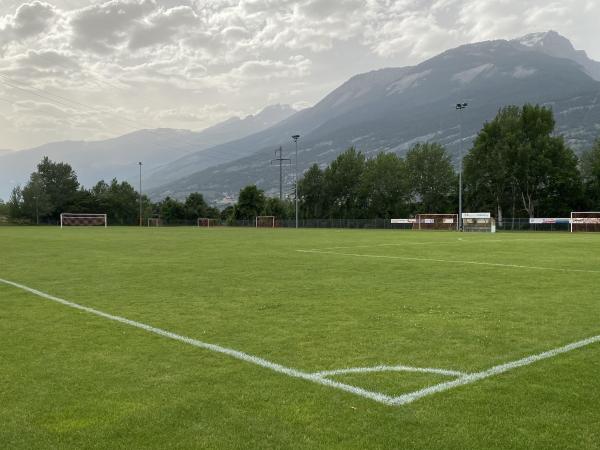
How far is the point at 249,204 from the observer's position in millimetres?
108000

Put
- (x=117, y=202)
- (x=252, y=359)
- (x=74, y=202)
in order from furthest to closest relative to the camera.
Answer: (x=117, y=202), (x=74, y=202), (x=252, y=359)

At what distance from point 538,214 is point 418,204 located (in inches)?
801

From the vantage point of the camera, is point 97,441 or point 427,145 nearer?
point 97,441

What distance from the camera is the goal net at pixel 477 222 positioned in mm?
55188

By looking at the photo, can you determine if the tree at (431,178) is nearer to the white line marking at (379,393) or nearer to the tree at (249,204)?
the tree at (249,204)

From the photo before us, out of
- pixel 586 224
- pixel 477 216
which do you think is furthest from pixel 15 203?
pixel 586 224

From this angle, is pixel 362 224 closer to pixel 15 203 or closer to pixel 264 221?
pixel 264 221

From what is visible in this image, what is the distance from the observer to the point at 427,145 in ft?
282

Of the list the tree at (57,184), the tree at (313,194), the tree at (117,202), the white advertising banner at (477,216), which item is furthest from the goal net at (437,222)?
the tree at (57,184)

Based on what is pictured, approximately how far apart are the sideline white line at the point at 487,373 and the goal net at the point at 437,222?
59673mm

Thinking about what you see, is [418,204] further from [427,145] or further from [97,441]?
[97,441]

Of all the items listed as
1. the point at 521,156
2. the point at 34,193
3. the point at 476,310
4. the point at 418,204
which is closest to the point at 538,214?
the point at 521,156

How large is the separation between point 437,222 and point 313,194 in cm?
3526

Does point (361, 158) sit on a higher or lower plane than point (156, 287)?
higher
